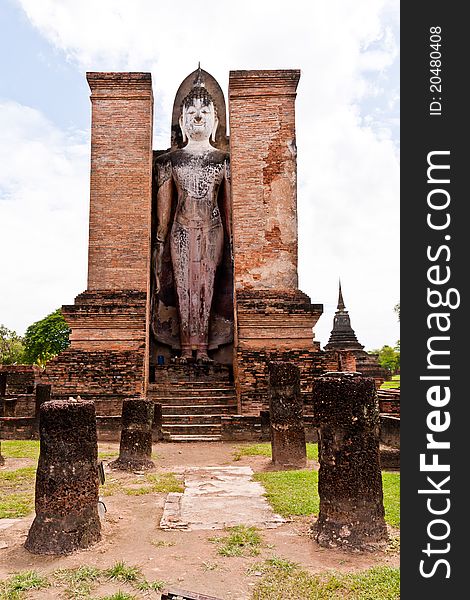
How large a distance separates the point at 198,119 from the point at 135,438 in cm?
971

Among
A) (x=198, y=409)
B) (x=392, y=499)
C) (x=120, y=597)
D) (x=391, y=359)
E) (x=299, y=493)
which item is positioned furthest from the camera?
(x=391, y=359)

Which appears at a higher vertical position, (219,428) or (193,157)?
(193,157)

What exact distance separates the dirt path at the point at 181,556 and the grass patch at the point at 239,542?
64mm

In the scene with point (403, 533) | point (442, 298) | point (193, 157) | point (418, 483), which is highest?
point (193, 157)

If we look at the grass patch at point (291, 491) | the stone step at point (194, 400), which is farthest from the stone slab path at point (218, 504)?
the stone step at point (194, 400)

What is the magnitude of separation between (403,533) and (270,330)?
29.6ft

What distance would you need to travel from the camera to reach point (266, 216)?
44.1 feet

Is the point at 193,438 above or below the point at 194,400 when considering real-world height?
below

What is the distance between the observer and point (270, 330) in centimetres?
1248

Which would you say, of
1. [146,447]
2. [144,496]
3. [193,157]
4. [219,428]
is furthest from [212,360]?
[144,496]

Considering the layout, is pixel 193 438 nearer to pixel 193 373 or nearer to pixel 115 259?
pixel 193 373

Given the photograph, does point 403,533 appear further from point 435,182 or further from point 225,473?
point 225,473

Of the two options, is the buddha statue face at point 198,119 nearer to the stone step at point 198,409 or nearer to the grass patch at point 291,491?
the stone step at point 198,409

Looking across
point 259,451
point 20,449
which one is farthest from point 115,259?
point 259,451
